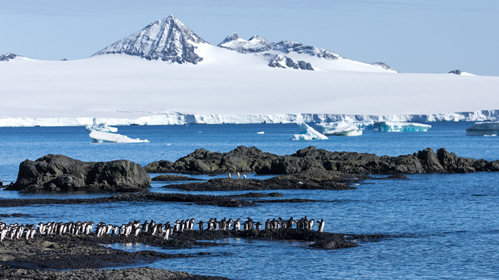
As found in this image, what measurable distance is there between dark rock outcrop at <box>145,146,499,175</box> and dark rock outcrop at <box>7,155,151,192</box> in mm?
10738

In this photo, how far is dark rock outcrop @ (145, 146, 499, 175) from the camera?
1839 inches

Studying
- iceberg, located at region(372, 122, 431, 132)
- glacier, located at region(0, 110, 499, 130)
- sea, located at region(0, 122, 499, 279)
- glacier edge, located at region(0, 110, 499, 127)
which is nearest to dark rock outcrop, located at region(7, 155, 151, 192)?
sea, located at region(0, 122, 499, 279)

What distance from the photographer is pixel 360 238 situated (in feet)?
72.9

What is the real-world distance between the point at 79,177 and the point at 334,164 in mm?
18603

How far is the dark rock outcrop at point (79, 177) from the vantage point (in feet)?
119

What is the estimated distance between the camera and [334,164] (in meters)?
47.6

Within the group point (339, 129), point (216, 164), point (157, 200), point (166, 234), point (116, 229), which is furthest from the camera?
point (339, 129)

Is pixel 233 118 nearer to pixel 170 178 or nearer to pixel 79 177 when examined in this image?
pixel 170 178

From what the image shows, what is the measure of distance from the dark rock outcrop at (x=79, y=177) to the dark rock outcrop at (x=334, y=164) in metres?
10.7

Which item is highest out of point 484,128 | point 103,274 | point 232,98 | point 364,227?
point 232,98

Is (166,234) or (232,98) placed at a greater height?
(232,98)

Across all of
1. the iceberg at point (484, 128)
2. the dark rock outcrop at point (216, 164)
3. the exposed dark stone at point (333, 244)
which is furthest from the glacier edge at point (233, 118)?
the exposed dark stone at point (333, 244)

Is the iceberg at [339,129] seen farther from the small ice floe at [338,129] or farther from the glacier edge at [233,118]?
the glacier edge at [233,118]

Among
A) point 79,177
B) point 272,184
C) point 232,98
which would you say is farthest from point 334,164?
point 232,98
